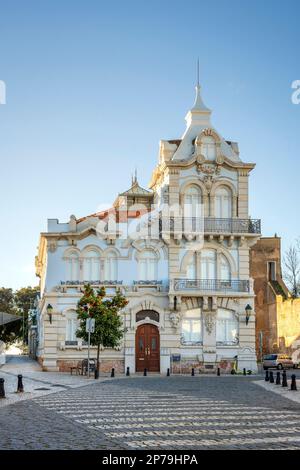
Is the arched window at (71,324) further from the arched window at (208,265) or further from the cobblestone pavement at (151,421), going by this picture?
the cobblestone pavement at (151,421)

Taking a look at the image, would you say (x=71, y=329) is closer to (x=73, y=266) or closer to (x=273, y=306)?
(x=73, y=266)

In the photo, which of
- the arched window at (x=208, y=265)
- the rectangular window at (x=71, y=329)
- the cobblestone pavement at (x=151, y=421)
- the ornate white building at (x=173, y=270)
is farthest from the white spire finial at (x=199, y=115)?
the cobblestone pavement at (x=151, y=421)

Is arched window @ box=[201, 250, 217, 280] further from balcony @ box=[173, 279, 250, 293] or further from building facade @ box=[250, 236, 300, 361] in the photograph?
building facade @ box=[250, 236, 300, 361]

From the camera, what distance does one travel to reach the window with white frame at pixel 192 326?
41094 millimetres

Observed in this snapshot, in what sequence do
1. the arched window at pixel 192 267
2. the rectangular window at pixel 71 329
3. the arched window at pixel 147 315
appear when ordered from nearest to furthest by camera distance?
the rectangular window at pixel 71 329, the arched window at pixel 147 315, the arched window at pixel 192 267

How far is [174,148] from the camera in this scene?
43875 mm

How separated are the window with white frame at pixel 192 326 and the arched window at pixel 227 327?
1.13 m

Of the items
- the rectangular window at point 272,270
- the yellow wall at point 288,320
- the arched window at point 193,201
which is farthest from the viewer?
the rectangular window at point 272,270

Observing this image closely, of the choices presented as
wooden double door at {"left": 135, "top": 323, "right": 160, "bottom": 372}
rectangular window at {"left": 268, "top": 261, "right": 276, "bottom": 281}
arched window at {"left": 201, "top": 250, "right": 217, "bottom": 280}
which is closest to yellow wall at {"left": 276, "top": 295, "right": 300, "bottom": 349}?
rectangular window at {"left": 268, "top": 261, "right": 276, "bottom": 281}

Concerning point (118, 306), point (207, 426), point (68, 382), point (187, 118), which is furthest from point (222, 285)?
point (207, 426)

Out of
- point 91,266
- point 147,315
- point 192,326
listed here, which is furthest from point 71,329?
point 192,326

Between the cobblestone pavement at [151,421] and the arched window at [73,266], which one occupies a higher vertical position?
the arched window at [73,266]

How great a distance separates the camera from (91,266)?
135ft

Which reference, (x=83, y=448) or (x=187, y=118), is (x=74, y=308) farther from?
(x=83, y=448)
